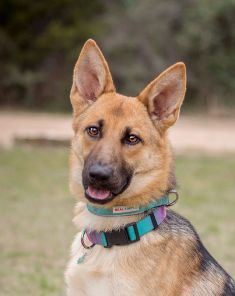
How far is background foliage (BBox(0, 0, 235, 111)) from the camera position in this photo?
36875mm

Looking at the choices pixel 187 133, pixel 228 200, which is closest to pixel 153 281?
pixel 228 200

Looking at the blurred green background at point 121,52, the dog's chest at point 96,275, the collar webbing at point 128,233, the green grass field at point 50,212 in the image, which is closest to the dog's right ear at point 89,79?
the collar webbing at point 128,233

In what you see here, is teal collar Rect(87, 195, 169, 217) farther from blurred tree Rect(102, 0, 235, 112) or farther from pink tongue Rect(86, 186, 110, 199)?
blurred tree Rect(102, 0, 235, 112)

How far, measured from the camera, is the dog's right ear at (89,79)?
4684 millimetres

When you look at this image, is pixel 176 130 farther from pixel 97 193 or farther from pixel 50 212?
pixel 97 193

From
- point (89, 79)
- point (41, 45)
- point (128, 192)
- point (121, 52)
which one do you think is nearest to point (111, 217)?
point (128, 192)

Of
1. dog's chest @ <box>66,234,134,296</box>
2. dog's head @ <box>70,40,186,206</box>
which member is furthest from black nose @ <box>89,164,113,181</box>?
dog's chest @ <box>66,234,134,296</box>

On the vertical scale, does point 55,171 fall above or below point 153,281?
below

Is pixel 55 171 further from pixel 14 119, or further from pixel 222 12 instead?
pixel 222 12

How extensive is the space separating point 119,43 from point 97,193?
3438 centimetres

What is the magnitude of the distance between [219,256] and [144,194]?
469 centimetres

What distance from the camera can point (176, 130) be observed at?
27.4 metres

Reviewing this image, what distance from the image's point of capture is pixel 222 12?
3747cm

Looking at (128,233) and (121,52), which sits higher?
(128,233)
